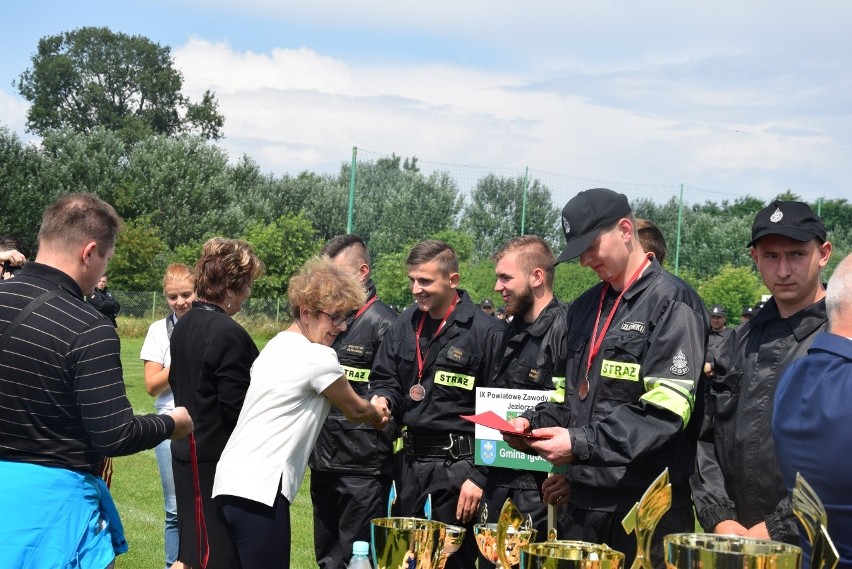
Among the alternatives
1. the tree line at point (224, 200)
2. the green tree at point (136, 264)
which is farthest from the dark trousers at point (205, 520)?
the green tree at point (136, 264)

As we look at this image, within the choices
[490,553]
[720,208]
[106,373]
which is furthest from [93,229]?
[720,208]

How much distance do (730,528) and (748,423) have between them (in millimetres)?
405

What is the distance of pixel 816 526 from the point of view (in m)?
2.37

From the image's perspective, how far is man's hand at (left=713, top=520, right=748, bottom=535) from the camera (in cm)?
360

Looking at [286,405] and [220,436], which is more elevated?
[286,405]

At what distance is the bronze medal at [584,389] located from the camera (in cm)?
418

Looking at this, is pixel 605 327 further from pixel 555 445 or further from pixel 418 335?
pixel 418 335

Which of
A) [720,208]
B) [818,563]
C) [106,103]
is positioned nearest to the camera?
[818,563]

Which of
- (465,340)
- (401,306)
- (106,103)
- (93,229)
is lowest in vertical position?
(401,306)

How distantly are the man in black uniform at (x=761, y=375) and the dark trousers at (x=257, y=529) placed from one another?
1864 mm

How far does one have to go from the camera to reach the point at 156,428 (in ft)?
12.5

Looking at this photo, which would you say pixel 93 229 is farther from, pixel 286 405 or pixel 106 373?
pixel 286 405

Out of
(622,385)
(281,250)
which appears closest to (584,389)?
(622,385)

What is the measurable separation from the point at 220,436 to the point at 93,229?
162cm
